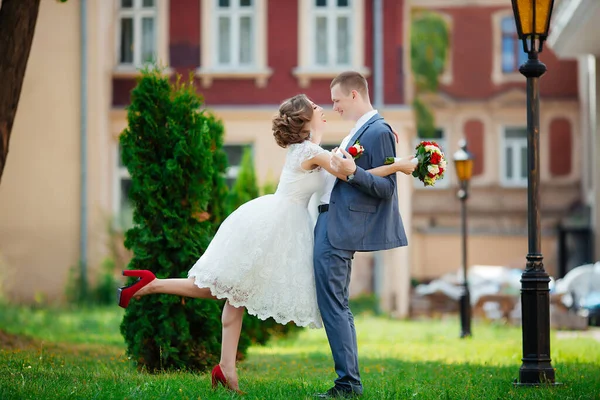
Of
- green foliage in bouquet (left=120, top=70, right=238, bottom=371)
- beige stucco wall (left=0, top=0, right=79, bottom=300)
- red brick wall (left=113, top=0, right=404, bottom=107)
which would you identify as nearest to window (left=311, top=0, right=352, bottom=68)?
red brick wall (left=113, top=0, right=404, bottom=107)

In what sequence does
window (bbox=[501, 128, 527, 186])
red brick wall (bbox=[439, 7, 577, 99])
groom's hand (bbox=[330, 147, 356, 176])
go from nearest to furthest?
1. groom's hand (bbox=[330, 147, 356, 176])
2. window (bbox=[501, 128, 527, 186])
3. red brick wall (bbox=[439, 7, 577, 99])

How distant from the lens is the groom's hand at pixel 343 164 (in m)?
7.33

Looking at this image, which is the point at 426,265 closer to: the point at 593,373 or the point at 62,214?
the point at 62,214

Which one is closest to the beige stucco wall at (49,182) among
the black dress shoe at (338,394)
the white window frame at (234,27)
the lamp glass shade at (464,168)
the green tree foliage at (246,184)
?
the white window frame at (234,27)

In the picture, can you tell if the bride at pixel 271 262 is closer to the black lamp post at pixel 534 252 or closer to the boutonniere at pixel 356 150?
the boutonniere at pixel 356 150

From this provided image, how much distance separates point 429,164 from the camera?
7801mm

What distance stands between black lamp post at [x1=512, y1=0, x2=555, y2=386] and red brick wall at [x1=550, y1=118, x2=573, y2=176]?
30335 millimetres

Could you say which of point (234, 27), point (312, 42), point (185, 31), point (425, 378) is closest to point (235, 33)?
point (234, 27)

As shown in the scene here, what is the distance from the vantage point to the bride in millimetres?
7621

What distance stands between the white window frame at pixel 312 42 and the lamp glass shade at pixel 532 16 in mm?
14641

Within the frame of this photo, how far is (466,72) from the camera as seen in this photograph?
131 feet

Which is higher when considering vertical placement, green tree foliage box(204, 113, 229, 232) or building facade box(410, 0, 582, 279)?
building facade box(410, 0, 582, 279)

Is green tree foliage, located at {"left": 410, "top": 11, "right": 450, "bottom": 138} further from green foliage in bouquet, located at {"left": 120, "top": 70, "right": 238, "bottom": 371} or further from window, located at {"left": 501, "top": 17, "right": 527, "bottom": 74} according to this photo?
green foliage in bouquet, located at {"left": 120, "top": 70, "right": 238, "bottom": 371}

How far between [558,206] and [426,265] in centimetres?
476
